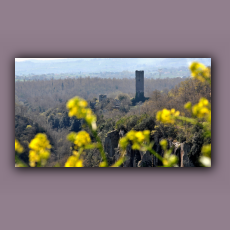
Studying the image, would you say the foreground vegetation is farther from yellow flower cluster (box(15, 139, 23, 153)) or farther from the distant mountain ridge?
the distant mountain ridge

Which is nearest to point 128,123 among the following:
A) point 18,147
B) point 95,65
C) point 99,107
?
point 99,107

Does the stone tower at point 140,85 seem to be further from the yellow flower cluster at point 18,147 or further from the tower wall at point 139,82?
the yellow flower cluster at point 18,147

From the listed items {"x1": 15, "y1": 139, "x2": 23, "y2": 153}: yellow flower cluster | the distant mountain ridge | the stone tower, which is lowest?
{"x1": 15, "y1": 139, "x2": 23, "y2": 153}: yellow flower cluster

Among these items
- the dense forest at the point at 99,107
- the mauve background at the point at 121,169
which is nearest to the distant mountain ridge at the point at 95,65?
the mauve background at the point at 121,169

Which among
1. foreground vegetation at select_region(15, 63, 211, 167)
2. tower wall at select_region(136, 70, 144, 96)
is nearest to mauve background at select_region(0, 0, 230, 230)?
foreground vegetation at select_region(15, 63, 211, 167)
